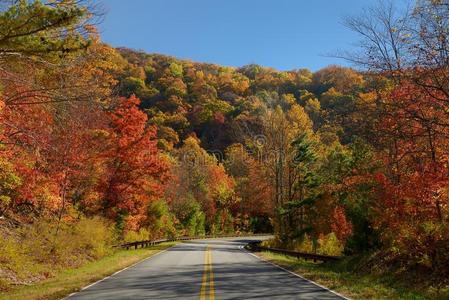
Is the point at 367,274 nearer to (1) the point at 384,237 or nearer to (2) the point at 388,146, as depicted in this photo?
(1) the point at 384,237

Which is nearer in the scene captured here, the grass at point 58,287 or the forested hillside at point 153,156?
the forested hillside at point 153,156

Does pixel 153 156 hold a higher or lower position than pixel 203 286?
higher

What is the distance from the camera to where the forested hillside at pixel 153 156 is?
37.4 ft

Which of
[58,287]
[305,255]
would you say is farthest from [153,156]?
[58,287]

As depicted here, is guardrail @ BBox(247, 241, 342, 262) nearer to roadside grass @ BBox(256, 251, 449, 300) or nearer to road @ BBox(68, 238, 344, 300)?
roadside grass @ BBox(256, 251, 449, 300)

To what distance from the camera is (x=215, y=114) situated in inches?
4368

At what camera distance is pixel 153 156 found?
37.2 meters

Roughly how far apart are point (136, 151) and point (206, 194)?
4510 cm

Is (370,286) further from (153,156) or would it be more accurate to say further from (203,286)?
(153,156)

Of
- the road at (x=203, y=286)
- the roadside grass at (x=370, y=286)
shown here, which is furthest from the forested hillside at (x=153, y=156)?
the road at (x=203, y=286)

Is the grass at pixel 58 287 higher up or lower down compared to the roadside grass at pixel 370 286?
higher up

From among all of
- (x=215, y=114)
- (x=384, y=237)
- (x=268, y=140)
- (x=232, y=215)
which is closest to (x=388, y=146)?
(x=384, y=237)

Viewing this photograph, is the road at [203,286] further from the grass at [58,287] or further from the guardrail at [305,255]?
the guardrail at [305,255]

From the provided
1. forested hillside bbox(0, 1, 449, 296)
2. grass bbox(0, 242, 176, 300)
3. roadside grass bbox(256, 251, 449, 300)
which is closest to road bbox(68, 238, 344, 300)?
grass bbox(0, 242, 176, 300)
